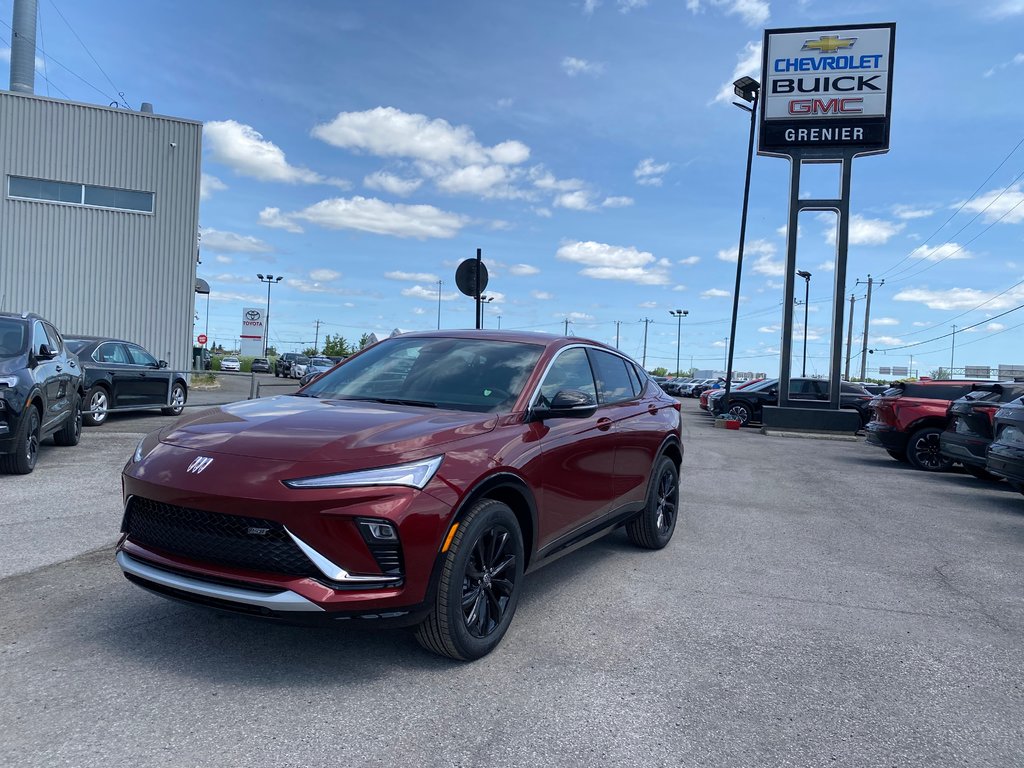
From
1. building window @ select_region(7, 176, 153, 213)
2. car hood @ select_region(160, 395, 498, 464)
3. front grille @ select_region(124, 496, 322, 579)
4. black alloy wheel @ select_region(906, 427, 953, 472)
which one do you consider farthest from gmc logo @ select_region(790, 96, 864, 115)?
front grille @ select_region(124, 496, 322, 579)

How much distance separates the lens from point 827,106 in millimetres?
20609

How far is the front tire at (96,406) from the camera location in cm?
1345

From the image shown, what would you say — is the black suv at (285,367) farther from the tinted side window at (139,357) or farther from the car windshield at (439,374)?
the car windshield at (439,374)

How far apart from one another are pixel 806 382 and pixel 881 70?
8.75 meters

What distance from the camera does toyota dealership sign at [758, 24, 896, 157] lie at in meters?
20.2

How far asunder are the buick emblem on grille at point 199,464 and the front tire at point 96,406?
450 inches

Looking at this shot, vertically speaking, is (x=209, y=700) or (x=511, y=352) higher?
(x=511, y=352)

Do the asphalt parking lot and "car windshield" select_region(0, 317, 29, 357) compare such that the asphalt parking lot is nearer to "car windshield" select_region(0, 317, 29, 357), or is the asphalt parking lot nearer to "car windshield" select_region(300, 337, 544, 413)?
"car windshield" select_region(300, 337, 544, 413)

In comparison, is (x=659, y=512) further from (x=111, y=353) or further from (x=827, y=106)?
(x=827, y=106)

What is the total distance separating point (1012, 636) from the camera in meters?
4.50

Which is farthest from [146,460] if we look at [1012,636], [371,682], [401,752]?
[1012,636]

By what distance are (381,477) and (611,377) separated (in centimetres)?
278

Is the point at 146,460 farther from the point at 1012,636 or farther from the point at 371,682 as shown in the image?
the point at 1012,636

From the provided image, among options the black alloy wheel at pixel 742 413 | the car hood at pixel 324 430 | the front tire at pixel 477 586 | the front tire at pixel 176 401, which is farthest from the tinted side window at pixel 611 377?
the black alloy wheel at pixel 742 413
